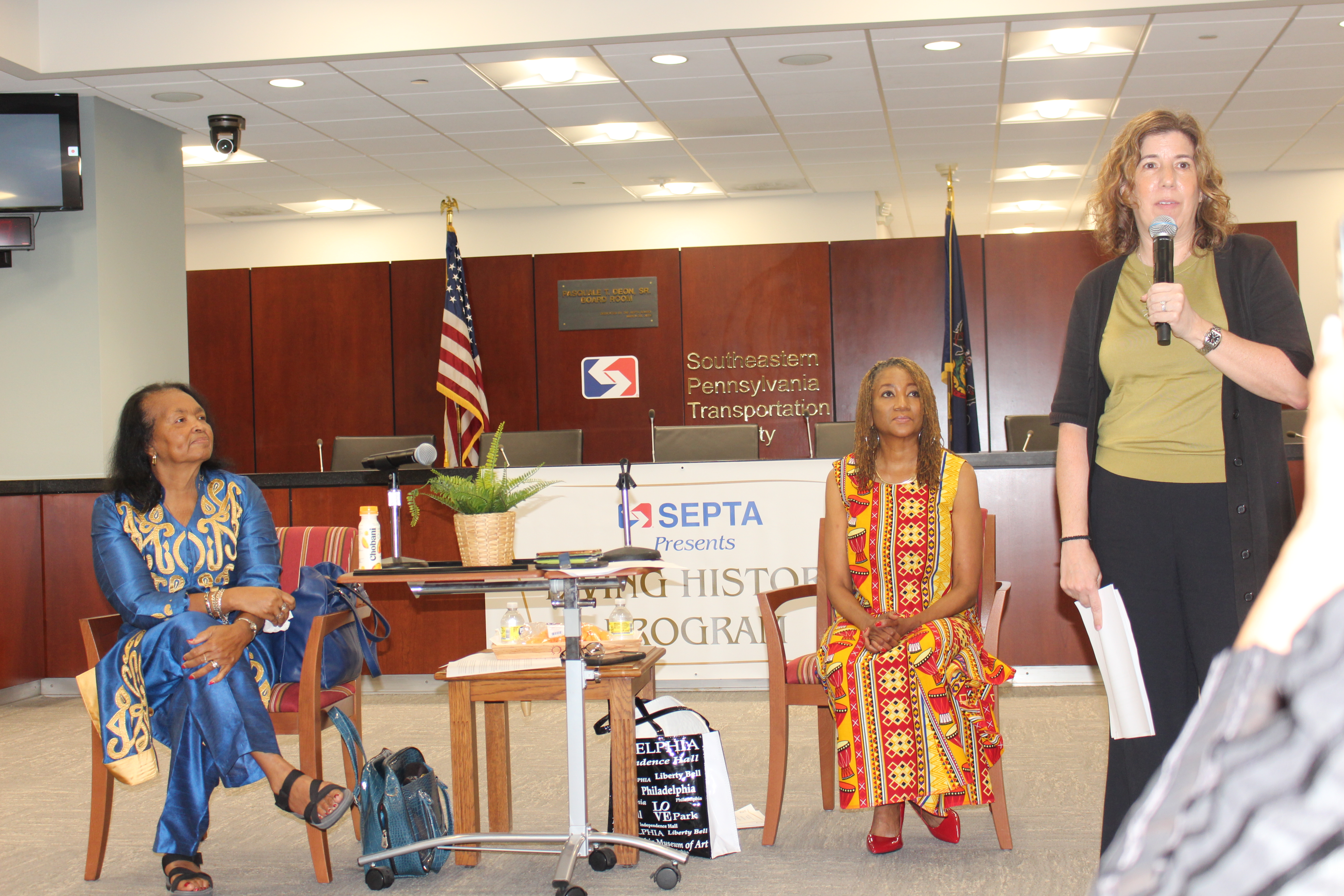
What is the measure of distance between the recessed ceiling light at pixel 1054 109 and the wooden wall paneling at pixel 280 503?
462 centimetres

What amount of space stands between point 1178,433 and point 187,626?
2244 millimetres

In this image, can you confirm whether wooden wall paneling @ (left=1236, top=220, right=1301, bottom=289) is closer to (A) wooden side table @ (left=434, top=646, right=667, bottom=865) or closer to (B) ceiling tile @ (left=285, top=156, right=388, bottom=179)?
(B) ceiling tile @ (left=285, top=156, right=388, bottom=179)

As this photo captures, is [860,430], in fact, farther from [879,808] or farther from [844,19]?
[844,19]

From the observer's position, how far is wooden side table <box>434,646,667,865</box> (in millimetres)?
2773

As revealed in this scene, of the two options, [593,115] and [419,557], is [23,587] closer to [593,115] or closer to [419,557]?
[419,557]

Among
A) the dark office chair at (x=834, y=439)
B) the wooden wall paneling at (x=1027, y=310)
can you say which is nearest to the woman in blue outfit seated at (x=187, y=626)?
the dark office chair at (x=834, y=439)

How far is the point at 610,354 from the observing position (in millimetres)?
8492

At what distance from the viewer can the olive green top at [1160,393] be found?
70.3 inches

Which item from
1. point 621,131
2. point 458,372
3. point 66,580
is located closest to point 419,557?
point 66,580

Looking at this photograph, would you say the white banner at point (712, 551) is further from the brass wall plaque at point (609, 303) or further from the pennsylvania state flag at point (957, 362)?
the brass wall plaque at point (609, 303)

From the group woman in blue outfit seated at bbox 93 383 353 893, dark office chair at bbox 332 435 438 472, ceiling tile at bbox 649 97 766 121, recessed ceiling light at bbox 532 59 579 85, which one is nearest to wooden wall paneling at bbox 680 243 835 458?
ceiling tile at bbox 649 97 766 121

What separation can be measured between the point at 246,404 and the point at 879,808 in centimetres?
715

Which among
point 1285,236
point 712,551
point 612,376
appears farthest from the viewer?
point 612,376

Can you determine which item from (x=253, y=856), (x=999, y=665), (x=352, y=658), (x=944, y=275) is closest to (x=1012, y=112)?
(x=944, y=275)
